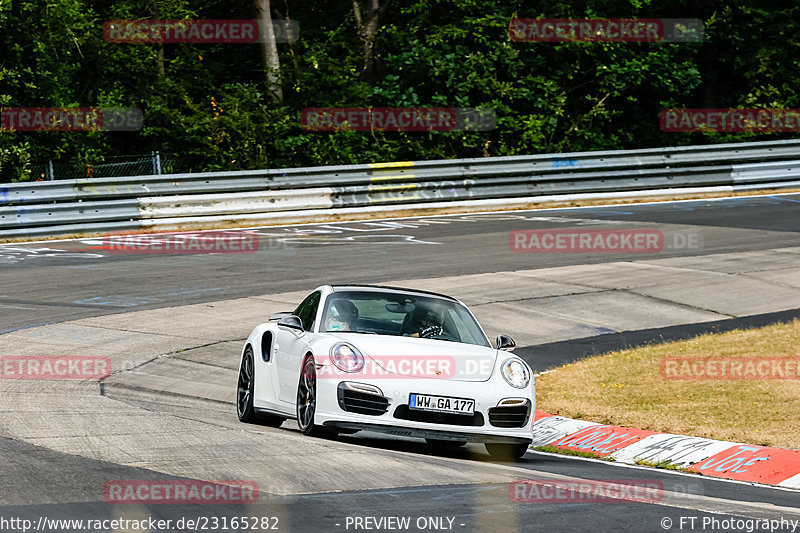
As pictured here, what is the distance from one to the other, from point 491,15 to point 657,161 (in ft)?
20.3

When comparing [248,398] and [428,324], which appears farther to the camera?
[248,398]

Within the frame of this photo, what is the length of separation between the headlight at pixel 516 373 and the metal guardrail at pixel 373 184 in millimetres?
15356

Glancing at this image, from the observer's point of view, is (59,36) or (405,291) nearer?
(405,291)

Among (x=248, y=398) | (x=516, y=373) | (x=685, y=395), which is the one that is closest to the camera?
(x=516, y=373)

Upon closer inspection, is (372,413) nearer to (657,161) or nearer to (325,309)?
(325,309)

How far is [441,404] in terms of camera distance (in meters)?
9.22

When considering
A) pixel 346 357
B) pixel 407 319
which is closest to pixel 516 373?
pixel 407 319

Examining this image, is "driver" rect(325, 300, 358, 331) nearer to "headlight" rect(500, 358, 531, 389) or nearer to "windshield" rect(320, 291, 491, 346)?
"windshield" rect(320, 291, 491, 346)

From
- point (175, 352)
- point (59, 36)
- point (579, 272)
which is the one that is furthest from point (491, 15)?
point (175, 352)

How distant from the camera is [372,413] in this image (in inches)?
360

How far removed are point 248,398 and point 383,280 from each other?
7905 mm

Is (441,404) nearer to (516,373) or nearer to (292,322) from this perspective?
(516,373)

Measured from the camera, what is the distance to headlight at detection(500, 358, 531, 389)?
9617 millimetres

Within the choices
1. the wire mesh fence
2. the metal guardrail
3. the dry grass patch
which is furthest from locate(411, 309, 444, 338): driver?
the wire mesh fence
